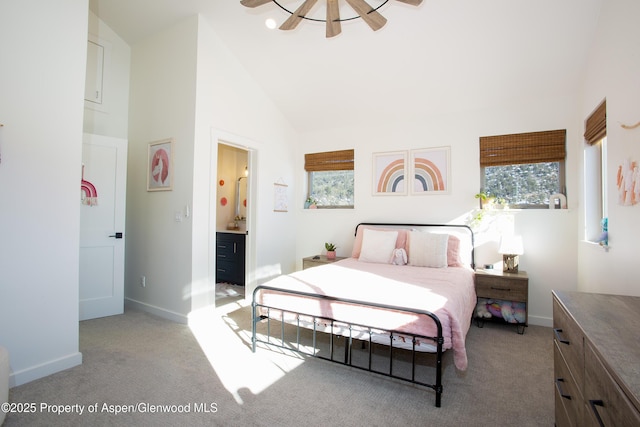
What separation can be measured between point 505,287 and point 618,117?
1.80 meters

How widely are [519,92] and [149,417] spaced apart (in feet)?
14.5

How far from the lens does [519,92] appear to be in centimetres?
354

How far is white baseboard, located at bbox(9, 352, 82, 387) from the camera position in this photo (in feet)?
7.10

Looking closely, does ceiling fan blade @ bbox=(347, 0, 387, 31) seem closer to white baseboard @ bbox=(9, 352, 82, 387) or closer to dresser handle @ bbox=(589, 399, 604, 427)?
dresser handle @ bbox=(589, 399, 604, 427)

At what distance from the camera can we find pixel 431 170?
13.5 feet

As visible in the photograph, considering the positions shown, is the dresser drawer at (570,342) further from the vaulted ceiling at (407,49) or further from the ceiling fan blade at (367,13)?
the vaulted ceiling at (407,49)

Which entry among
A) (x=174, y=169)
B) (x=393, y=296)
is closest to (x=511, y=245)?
(x=393, y=296)

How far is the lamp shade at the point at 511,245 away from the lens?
3348 millimetres

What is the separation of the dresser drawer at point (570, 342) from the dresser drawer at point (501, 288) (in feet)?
6.12

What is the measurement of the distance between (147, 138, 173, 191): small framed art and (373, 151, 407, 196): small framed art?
262cm

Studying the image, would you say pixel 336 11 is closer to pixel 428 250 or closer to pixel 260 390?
pixel 428 250

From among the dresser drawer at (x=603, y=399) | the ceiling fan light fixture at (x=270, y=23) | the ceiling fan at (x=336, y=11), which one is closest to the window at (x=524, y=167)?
the ceiling fan at (x=336, y=11)

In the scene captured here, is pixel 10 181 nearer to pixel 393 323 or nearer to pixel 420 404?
pixel 393 323

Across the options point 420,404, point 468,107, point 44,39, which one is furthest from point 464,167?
point 44,39
